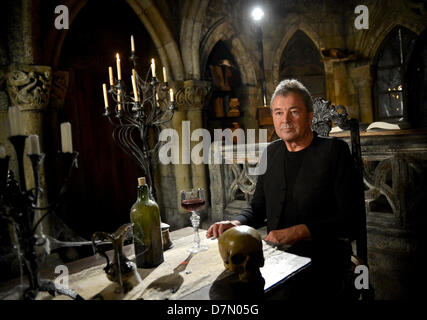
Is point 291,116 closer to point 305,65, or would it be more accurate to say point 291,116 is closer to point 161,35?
point 161,35

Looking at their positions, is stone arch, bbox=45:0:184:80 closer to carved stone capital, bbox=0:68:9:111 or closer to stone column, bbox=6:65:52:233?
stone column, bbox=6:65:52:233

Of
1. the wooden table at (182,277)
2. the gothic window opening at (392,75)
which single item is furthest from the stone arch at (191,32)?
the gothic window opening at (392,75)

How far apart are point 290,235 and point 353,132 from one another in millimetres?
974

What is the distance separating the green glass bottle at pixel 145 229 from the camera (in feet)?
4.54

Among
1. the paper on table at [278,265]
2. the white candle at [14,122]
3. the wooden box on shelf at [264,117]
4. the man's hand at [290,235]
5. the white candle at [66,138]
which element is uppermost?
the wooden box on shelf at [264,117]

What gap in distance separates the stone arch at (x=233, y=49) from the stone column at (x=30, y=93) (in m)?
2.91

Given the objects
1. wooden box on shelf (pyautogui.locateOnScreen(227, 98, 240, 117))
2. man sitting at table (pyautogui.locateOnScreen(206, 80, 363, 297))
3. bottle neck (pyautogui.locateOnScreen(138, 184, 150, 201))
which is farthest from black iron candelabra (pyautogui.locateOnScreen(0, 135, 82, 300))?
wooden box on shelf (pyautogui.locateOnScreen(227, 98, 240, 117))

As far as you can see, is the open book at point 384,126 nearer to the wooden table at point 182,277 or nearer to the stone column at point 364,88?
the wooden table at point 182,277

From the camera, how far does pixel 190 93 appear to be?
5.09m

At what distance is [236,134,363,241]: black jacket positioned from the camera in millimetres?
1638

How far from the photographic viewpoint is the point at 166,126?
5.31 metres

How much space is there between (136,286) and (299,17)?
8954mm
